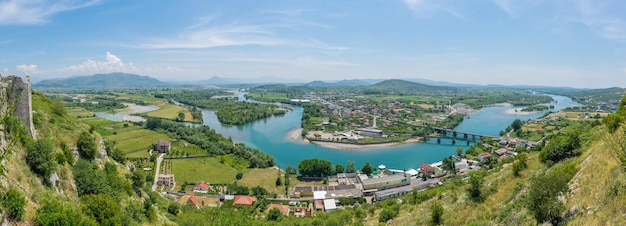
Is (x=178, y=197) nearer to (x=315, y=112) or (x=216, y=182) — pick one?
(x=216, y=182)

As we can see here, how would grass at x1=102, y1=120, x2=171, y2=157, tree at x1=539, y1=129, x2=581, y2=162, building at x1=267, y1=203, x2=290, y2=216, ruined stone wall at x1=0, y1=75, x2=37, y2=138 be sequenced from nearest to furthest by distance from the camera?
ruined stone wall at x1=0, y1=75, x2=37, y2=138 → tree at x1=539, y1=129, x2=581, y2=162 → building at x1=267, y1=203, x2=290, y2=216 → grass at x1=102, y1=120, x2=171, y2=157

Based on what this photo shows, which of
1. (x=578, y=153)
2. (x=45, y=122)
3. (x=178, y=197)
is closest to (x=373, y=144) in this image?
(x=178, y=197)

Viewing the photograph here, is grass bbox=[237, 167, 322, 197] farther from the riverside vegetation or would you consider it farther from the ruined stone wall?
the ruined stone wall

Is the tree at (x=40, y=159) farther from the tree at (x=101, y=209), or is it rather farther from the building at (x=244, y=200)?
the building at (x=244, y=200)

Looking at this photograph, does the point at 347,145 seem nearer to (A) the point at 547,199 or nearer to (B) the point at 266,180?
(B) the point at 266,180

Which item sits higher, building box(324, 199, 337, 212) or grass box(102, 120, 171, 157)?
grass box(102, 120, 171, 157)

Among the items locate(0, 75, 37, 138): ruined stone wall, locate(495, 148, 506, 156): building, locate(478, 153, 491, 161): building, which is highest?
locate(0, 75, 37, 138): ruined stone wall

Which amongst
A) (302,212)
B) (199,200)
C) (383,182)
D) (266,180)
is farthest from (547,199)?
(266,180)

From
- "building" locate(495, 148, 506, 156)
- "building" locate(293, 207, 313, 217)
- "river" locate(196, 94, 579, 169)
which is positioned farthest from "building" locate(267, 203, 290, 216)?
"building" locate(495, 148, 506, 156)
